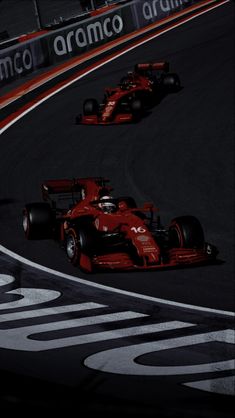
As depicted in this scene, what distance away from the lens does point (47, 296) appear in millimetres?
11141

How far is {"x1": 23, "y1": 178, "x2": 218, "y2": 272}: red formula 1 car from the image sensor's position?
42.0 ft

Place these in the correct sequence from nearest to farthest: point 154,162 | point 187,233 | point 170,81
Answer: point 187,233 → point 154,162 → point 170,81

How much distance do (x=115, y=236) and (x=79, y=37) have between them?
22.9 meters

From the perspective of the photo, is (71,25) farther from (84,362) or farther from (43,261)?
(84,362)

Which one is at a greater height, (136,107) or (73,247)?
(136,107)

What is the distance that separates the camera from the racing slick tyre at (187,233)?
44.0 ft

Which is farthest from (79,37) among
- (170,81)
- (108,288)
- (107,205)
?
(108,288)

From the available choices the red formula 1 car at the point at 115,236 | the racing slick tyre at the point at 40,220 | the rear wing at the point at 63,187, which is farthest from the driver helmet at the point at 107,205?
the rear wing at the point at 63,187

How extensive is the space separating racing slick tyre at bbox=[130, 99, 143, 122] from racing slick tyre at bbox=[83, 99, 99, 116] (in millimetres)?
1180

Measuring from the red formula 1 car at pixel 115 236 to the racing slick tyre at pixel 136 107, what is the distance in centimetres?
1062

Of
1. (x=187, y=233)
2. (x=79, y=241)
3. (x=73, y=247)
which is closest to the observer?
(x=79, y=241)

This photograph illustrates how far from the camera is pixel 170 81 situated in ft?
91.9

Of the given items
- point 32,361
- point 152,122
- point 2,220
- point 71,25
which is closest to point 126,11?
point 71,25

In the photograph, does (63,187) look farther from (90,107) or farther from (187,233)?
(90,107)
